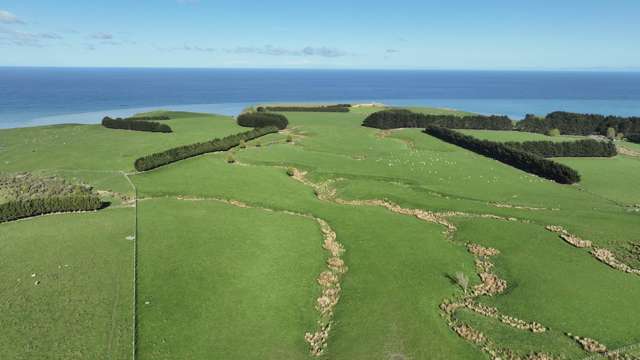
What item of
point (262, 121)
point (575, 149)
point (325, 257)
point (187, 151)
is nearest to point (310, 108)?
point (262, 121)

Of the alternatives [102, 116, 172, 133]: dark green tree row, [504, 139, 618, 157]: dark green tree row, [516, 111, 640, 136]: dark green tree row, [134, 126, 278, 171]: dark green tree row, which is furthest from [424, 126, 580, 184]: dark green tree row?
[102, 116, 172, 133]: dark green tree row

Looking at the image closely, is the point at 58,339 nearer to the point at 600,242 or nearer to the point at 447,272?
the point at 447,272

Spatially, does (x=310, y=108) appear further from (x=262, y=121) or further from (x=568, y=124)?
(x=568, y=124)

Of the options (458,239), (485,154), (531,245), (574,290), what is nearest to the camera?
(574,290)

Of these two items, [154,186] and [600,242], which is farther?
[154,186]

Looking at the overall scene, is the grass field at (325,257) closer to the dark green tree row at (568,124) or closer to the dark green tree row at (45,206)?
the dark green tree row at (45,206)

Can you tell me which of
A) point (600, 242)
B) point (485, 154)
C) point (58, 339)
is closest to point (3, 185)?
point (58, 339)

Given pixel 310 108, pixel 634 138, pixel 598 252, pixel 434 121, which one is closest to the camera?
pixel 598 252
